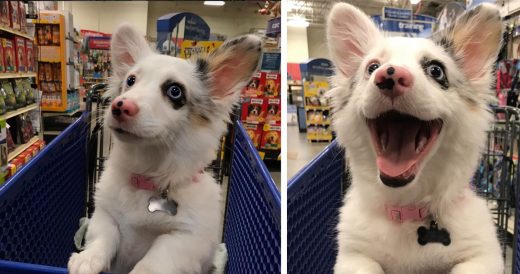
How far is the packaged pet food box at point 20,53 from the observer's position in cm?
344

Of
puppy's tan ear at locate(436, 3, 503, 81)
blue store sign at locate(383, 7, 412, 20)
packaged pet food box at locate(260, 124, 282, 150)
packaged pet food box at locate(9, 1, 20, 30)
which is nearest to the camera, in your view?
puppy's tan ear at locate(436, 3, 503, 81)

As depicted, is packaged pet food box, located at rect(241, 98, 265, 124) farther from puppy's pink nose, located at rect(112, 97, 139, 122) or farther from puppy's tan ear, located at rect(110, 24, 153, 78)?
puppy's pink nose, located at rect(112, 97, 139, 122)

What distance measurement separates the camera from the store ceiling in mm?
1510

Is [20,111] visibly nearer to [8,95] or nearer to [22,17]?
[8,95]

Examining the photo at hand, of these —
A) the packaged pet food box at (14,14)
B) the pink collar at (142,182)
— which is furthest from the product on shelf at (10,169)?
the pink collar at (142,182)

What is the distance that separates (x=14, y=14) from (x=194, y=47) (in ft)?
7.36

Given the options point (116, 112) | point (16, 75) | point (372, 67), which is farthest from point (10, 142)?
point (372, 67)

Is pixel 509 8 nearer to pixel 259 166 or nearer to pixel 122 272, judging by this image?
pixel 259 166

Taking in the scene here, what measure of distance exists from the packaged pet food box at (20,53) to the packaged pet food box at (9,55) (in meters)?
0.06

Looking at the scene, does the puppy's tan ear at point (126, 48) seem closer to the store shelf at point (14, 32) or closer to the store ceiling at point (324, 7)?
the store ceiling at point (324, 7)

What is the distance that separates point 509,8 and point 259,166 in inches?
39.1

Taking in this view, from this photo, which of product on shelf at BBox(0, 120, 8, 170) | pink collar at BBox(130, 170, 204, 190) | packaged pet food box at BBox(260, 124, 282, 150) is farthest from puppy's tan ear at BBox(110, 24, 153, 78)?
packaged pet food box at BBox(260, 124, 282, 150)

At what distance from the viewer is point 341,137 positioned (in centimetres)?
132

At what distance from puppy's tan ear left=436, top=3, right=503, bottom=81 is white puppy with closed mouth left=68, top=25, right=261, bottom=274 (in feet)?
1.96
